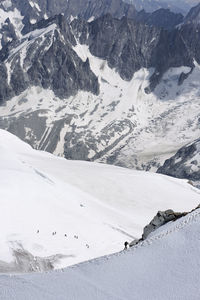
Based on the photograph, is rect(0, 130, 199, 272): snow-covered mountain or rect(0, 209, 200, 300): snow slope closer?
rect(0, 209, 200, 300): snow slope

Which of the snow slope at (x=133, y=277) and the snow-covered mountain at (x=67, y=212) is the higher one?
the snow slope at (x=133, y=277)

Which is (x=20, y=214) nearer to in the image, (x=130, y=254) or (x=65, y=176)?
(x=130, y=254)

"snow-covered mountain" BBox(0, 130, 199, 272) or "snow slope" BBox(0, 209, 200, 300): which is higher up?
"snow slope" BBox(0, 209, 200, 300)

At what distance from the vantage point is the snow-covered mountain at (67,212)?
5128cm

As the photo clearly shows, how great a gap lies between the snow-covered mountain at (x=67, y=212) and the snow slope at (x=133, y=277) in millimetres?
20391

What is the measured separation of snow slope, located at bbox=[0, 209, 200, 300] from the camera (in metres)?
22.7

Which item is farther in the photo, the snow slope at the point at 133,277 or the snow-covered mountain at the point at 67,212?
the snow-covered mountain at the point at 67,212

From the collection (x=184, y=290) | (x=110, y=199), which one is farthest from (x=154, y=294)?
(x=110, y=199)

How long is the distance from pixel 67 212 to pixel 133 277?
148ft

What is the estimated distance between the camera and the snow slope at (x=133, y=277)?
2269 cm

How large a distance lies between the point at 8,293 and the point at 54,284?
2478 mm

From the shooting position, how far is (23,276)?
2459cm

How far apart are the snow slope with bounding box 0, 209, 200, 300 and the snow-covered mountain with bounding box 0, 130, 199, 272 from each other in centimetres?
2039

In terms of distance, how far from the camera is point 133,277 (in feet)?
80.8
